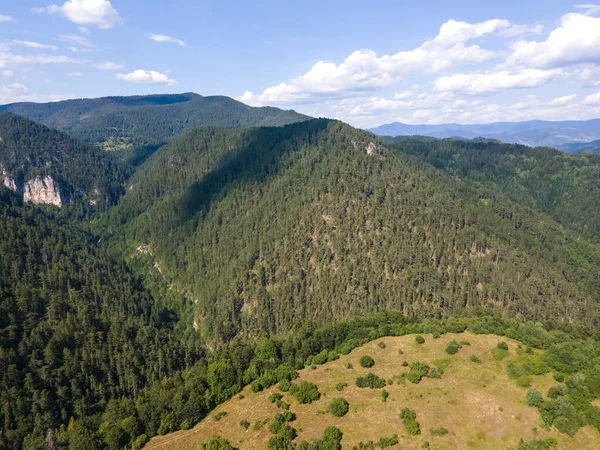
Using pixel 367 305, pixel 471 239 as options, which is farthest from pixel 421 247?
pixel 367 305

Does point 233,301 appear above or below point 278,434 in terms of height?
below

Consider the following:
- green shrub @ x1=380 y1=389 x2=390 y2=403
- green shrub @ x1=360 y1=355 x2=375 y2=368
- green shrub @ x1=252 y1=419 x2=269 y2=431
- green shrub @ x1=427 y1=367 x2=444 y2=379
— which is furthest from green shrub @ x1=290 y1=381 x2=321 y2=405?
green shrub @ x1=427 y1=367 x2=444 y2=379

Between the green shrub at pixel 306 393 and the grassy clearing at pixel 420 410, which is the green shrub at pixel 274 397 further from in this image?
the green shrub at pixel 306 393

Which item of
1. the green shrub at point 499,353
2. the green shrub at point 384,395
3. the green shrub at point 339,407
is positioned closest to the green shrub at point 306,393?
the green shrub at point 339,407

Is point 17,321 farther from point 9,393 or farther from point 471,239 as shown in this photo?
point 471,239

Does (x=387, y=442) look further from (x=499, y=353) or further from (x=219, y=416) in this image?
(x=499, y=353)

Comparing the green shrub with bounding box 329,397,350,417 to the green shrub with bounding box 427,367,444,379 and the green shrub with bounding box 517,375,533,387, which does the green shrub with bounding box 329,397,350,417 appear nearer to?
the green shrub with bounding box 427,367,444,379

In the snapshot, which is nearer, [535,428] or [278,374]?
[535,428]
